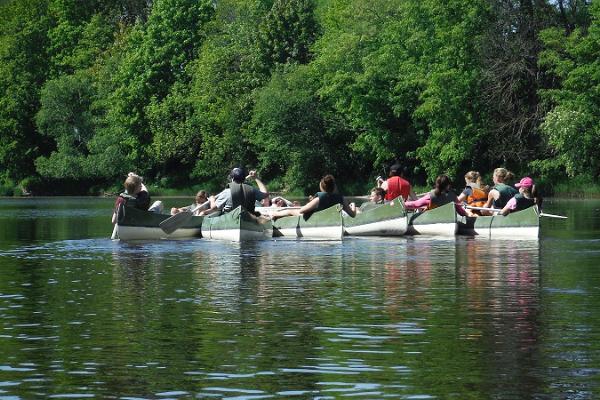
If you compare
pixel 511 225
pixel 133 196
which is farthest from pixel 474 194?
pixel 133 196

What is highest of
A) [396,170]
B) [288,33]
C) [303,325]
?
[288,33]

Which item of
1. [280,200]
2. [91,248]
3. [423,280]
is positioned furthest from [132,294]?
[280,200]

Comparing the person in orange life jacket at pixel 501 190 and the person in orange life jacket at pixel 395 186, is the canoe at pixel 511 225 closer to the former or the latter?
the person in orange life jacket at pixel 501 190

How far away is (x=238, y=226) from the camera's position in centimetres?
3119

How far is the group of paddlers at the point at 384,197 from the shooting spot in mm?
31547

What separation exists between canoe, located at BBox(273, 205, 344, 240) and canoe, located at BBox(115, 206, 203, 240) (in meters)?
2.43

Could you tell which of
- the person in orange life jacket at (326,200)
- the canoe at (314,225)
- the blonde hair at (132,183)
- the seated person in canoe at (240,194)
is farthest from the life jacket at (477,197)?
the blonde hair at (132,183)

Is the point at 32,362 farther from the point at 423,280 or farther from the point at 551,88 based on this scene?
the point at 551,88

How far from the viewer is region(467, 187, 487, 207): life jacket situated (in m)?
34.1

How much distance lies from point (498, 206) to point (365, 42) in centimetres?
4316

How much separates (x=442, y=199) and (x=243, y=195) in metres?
4.64

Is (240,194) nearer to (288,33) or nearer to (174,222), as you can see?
(174,222)

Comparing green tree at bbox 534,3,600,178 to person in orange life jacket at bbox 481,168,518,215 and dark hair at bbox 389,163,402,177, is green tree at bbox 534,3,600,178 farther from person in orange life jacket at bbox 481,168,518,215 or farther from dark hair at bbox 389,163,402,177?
person in orange life jacket at bbox 481,168,518,215

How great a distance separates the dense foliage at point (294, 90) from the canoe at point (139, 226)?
854 inches
